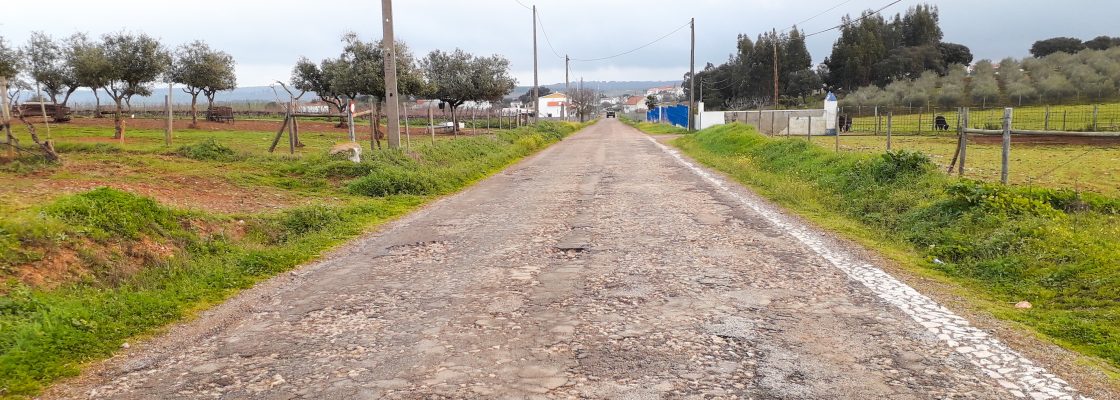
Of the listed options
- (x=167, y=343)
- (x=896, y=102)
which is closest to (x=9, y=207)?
(x=167, y=343)

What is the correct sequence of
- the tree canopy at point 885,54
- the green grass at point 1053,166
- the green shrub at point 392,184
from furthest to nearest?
the tree canopy at point 885,54
the green grass at point 1053,166
the green shrub at point 392,184

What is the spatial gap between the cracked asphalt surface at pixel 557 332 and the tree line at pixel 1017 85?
58839 millimetres

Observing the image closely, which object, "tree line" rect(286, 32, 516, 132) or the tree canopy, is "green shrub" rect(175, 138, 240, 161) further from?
the tree canopy

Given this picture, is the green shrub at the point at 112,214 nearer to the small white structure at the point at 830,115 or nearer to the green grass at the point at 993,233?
the green grass at the point at 993,233

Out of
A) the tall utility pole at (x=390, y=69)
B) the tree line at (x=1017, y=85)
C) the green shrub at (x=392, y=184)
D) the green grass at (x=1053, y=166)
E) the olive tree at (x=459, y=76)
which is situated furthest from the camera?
the tree line at (x=1017, y=85)

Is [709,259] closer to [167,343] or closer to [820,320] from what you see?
[820,320]

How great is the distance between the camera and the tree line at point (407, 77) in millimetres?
26672

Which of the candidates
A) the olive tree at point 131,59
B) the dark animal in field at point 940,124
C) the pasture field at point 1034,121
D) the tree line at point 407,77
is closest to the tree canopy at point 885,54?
the pasture field at point 1034,121

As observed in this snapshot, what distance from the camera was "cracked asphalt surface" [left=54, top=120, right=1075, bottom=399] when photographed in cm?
352

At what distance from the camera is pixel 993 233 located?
6.86 meters

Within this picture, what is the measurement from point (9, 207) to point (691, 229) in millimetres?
7155

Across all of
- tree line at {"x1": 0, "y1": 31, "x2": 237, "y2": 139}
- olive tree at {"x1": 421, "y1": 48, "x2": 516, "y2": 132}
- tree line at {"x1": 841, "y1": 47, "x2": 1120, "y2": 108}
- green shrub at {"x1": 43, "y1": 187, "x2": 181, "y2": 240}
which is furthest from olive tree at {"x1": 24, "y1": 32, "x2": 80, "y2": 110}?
tree line at {"x1": 841, "y1": 47, "x2": 1120, "y2": 108}

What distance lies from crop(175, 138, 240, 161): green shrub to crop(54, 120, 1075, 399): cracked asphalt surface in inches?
364

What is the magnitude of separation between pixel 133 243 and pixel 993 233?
8034mm
